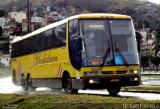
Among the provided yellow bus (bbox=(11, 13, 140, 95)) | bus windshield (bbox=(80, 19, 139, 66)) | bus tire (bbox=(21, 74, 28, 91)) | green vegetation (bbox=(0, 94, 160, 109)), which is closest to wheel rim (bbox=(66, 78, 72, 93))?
yellow bus (bbox=(11, 13, 140, 95))

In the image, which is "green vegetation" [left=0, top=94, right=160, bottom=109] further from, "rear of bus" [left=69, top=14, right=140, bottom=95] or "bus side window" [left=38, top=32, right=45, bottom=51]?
"bus side window" [left=38, top=32, right=45, bottom=51]

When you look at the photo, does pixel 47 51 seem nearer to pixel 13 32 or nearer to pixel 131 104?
pixel 131 104

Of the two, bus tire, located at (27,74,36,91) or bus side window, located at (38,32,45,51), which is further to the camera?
bus tire, located at (27,74,36,91)

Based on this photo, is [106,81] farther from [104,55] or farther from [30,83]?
[30,83]

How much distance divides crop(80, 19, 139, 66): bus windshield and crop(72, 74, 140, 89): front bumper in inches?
23.1

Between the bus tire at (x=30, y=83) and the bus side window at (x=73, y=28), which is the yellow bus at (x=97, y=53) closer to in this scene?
the bus side window at (x=73, y=28)

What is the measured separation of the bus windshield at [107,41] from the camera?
20234 mm

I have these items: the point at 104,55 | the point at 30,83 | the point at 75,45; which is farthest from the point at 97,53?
the point at 30,83

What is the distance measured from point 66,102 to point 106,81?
21.3 feet

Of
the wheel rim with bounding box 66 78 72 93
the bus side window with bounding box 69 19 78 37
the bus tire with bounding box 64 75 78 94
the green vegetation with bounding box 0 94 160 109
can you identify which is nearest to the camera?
the green vegetation with bounding box 0 94 160 109

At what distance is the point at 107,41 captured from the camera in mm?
20469

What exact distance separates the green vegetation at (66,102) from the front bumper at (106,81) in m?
4.80

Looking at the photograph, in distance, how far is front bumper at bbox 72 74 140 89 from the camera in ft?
66.1

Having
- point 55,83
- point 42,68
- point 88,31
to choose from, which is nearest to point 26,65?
point 42,68
